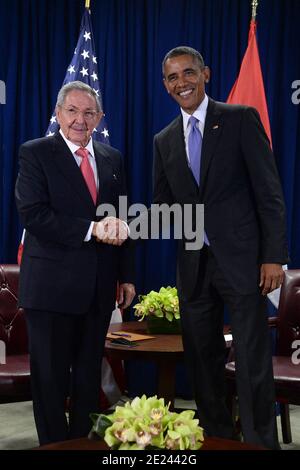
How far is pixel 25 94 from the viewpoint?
4.74 m

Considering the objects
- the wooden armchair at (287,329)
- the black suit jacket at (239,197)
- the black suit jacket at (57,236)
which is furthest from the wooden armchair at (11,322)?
the black suit jacket at (239,197)

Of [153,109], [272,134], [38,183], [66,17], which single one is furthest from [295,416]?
[66,17]

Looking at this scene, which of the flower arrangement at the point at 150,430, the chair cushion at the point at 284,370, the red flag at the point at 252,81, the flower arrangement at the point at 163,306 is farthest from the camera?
the red flag at the point at 252,81

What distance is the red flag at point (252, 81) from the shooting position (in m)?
4.35

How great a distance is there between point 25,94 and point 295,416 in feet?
9.06

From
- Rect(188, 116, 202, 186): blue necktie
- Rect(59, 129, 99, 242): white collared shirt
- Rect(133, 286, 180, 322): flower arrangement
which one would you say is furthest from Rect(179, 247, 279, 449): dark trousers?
Rect(133, 286, 180, 322): flower arrangement

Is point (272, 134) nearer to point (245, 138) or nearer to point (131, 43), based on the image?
point (131, 43)

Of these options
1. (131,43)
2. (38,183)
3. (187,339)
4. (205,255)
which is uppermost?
(131,43)

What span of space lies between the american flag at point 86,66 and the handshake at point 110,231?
193 cm

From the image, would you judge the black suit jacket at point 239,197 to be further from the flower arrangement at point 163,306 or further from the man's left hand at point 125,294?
the flower arrangement at point 163,306

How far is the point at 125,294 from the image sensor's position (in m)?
2.83

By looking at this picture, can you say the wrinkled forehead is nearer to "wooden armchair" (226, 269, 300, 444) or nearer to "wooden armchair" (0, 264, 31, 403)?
"wooden armchair" (0, 264, 31, 403)

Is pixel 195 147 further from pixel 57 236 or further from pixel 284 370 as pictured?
pixel 284 370

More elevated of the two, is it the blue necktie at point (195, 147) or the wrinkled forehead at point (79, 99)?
the wrinkled forehead at point (79, 99)
